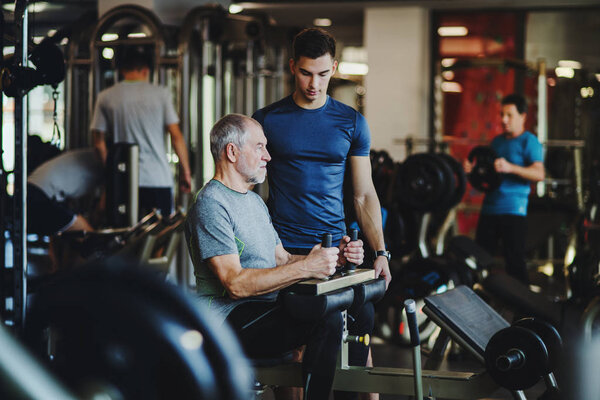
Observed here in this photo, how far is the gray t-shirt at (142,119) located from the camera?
5297mm

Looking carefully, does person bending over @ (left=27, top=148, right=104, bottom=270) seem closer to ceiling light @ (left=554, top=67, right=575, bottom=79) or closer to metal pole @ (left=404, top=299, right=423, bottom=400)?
metal pole @ (left=404, top=299, right=423, bottom=400)

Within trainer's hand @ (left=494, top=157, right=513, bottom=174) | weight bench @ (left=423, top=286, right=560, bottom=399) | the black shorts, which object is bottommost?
weight bench @ (left=423, top=286, right=560, bottom=399)

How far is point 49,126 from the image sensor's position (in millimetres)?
12852

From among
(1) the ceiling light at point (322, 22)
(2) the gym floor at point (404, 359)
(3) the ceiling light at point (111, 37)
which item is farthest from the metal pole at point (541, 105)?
(3) the ceiling light at point (111, 37)

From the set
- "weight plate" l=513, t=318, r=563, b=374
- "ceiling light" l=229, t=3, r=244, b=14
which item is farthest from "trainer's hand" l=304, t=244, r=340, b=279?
"ceiling light" l=229, t=3, r=244, b=14

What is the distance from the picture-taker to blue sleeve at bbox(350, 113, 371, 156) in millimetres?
3016

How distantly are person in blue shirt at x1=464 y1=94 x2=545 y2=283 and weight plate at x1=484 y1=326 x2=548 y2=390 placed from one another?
254 centimetres

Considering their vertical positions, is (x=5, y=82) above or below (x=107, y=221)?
above

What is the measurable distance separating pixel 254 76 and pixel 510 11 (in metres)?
3.52

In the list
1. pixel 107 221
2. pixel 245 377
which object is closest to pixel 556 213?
pixel 107 221

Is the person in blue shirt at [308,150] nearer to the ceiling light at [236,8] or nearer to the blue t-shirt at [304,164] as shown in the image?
the blue t-shirt at [304,164]

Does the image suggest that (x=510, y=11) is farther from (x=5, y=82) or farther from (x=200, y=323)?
(x=200, y=323)

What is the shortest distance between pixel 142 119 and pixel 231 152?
287 centimetres

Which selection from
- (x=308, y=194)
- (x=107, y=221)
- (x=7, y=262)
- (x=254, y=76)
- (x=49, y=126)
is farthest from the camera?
(x=49, y=126)
